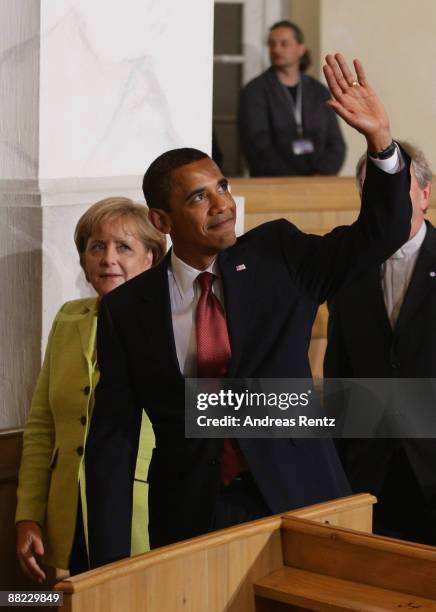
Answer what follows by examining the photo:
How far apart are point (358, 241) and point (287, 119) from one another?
4.80 metres

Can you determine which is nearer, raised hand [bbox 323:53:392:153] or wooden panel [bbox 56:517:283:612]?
wooden panel [bbox 56:517:283:612]

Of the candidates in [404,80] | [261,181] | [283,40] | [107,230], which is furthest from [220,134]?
[107,230]

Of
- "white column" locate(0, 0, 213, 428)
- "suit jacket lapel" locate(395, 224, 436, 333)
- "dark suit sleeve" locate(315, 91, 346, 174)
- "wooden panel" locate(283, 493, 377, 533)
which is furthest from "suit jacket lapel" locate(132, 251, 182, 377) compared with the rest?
"dark suit sleeve" locate(315, 91, 346, 174)

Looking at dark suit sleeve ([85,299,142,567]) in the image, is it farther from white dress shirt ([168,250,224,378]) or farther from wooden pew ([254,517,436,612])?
wooden pew ([254,517,436,612])

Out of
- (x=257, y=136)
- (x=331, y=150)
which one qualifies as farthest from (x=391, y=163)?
(x=331, y=150)

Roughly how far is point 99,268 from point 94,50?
0.87 meters

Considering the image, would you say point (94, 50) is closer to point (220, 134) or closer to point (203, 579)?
point (203, 579)

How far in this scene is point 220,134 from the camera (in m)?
9.27

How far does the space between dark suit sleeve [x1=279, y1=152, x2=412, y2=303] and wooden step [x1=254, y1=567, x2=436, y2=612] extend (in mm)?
606

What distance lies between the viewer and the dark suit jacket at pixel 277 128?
7219 millimetres

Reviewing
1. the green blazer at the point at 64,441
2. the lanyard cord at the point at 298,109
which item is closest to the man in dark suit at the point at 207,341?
the green blazer at the point at 64,441

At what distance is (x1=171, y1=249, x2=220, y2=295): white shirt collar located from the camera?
2779 millimetres

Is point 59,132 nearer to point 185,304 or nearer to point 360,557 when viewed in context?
point 185,304

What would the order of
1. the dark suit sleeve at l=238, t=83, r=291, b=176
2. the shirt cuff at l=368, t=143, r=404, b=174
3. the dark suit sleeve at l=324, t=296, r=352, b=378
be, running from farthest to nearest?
1. the dark suit sleeve at l=238, t=83, r=291, b=176
2. the dark suit sleeve at l=324, t=296, r=352, b=378
3. the shirt cuff at l=368, t=143, r=404, b=174
